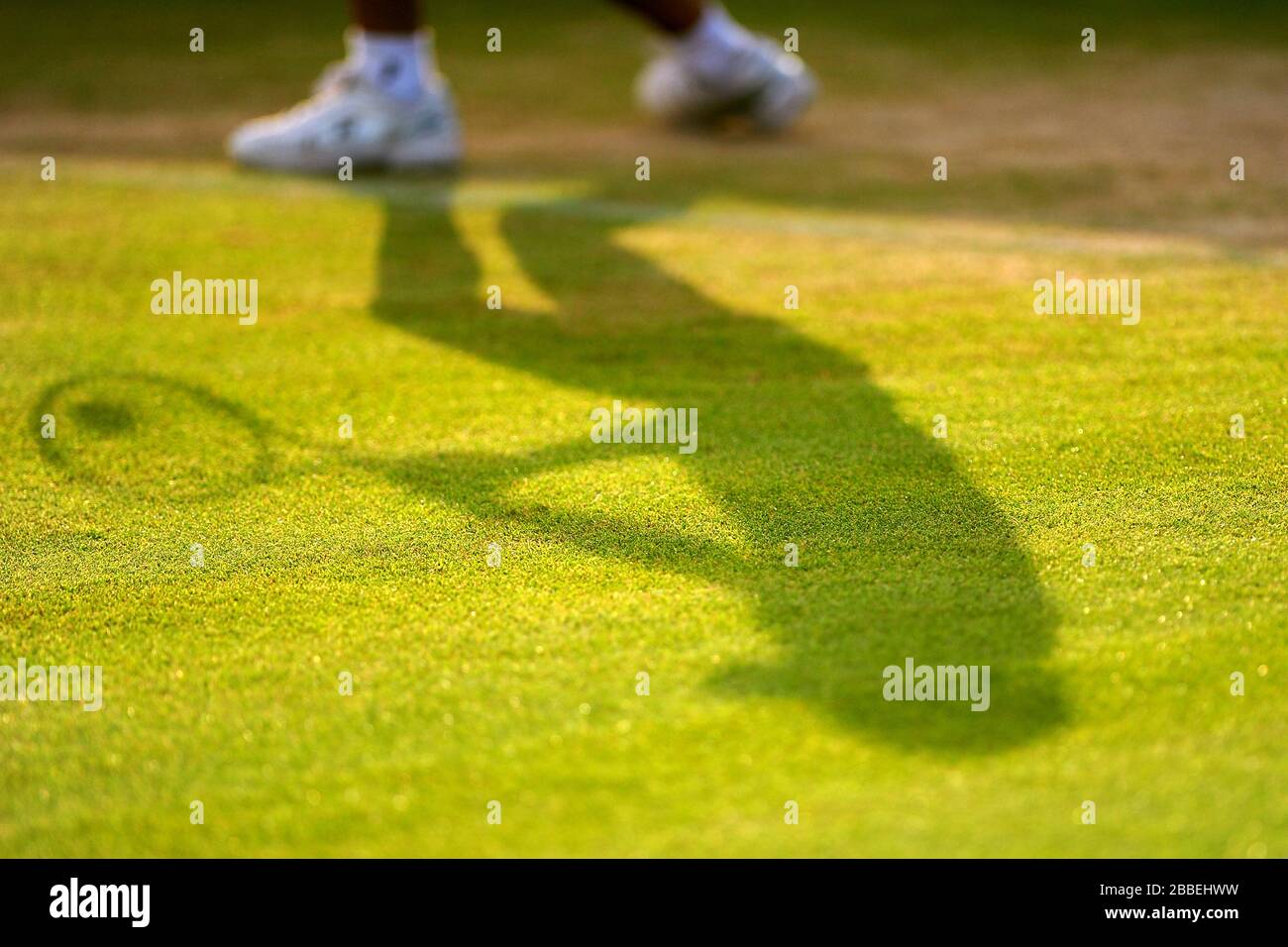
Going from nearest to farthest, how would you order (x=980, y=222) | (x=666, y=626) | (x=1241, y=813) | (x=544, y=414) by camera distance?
(x=1241, y=813) < (x=666, y=626) < (x=544, y=414) < (x=980, y=222)

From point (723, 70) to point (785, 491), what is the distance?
3291 mm

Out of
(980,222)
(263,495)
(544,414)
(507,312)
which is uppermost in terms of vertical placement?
(980,222)

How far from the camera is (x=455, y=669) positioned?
2.36 meters

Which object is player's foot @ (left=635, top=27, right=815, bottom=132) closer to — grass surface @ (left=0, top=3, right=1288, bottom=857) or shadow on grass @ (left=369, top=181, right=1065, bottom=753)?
grass surface @ (left=0, top=3, right=1288, bottom=857)

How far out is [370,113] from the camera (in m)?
5.24

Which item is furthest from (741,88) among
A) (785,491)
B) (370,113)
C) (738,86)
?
(785,491)

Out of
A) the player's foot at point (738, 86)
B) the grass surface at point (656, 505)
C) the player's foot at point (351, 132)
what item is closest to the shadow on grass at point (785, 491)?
the grass surface at point (656, 505)

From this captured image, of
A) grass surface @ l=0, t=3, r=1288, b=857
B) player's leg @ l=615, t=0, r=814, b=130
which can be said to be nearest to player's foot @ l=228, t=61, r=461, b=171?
grass surface @ l=0, t=3, r=1288, b=857

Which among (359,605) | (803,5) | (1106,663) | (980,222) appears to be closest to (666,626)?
(359,605)

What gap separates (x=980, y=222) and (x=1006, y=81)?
7.25ft

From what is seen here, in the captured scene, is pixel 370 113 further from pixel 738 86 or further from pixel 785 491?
pixel 785 491

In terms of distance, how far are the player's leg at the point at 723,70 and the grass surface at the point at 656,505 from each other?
0.37 metres

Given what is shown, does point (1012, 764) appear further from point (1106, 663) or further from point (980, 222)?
point (980, 222)

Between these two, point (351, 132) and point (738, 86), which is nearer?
point (351, 132)
